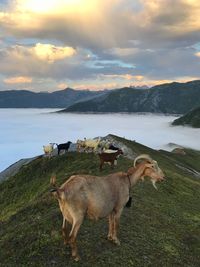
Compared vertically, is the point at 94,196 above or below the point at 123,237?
above

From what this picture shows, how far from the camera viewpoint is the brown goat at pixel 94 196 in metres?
15.7

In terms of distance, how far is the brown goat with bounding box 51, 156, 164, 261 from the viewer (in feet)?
51.6

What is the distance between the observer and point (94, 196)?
1641 cm

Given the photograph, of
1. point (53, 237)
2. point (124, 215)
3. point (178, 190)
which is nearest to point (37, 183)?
point (178, 190)

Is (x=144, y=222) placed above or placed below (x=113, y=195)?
below

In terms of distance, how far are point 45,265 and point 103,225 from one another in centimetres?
521

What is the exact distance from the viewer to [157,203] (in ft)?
102

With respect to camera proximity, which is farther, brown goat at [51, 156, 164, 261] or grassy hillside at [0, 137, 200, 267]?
grassy hillside at [0, 137, 200, 267]

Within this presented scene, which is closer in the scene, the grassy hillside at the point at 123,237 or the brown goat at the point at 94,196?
the brown goat at the point at 94,196

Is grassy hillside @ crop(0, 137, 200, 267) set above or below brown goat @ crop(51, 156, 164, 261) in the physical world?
below

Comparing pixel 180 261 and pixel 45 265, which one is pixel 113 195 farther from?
pixel 180 261

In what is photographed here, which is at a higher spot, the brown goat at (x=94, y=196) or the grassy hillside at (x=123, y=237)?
the brown goat at (x=94, y=196)

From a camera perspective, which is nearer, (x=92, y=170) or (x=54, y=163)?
(x=92, y=170)

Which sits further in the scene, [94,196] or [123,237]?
[123,237]
